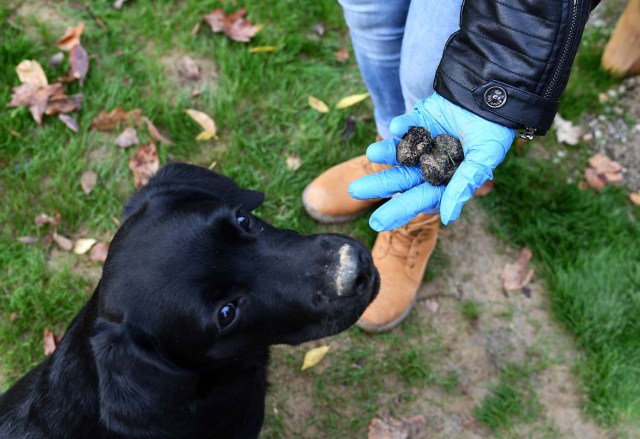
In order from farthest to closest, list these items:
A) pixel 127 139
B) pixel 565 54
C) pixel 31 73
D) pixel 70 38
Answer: pixel 70 38 → pixel 31 73 → pixel 127 139 → pixel 565 54

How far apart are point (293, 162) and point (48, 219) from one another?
5.25ft

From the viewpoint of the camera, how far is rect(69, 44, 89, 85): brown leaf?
160 inches

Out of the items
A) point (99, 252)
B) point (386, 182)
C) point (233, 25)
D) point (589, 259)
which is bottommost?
point (99, 252)

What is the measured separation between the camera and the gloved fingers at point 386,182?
238cm

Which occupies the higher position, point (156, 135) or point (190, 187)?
point (190, 187)

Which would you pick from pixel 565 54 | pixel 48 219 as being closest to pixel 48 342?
pixel 48 219

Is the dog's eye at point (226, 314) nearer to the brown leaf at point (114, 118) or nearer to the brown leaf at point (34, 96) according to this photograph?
the brown leaf at point (114, 118)

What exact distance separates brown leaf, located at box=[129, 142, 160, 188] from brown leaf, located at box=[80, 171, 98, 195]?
25 cm

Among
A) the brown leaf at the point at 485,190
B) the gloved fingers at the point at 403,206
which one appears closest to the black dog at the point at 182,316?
the gloved fingers at the point at 403,206

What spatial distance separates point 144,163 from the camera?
3.85 metres

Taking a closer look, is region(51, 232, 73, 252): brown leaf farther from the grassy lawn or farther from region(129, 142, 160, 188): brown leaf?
region(129, 142, 160, 188): brown leaf

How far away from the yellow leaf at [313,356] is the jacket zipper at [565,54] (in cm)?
190

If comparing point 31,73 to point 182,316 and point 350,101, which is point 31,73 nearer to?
point 350,101

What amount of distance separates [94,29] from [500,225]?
3231 mm
